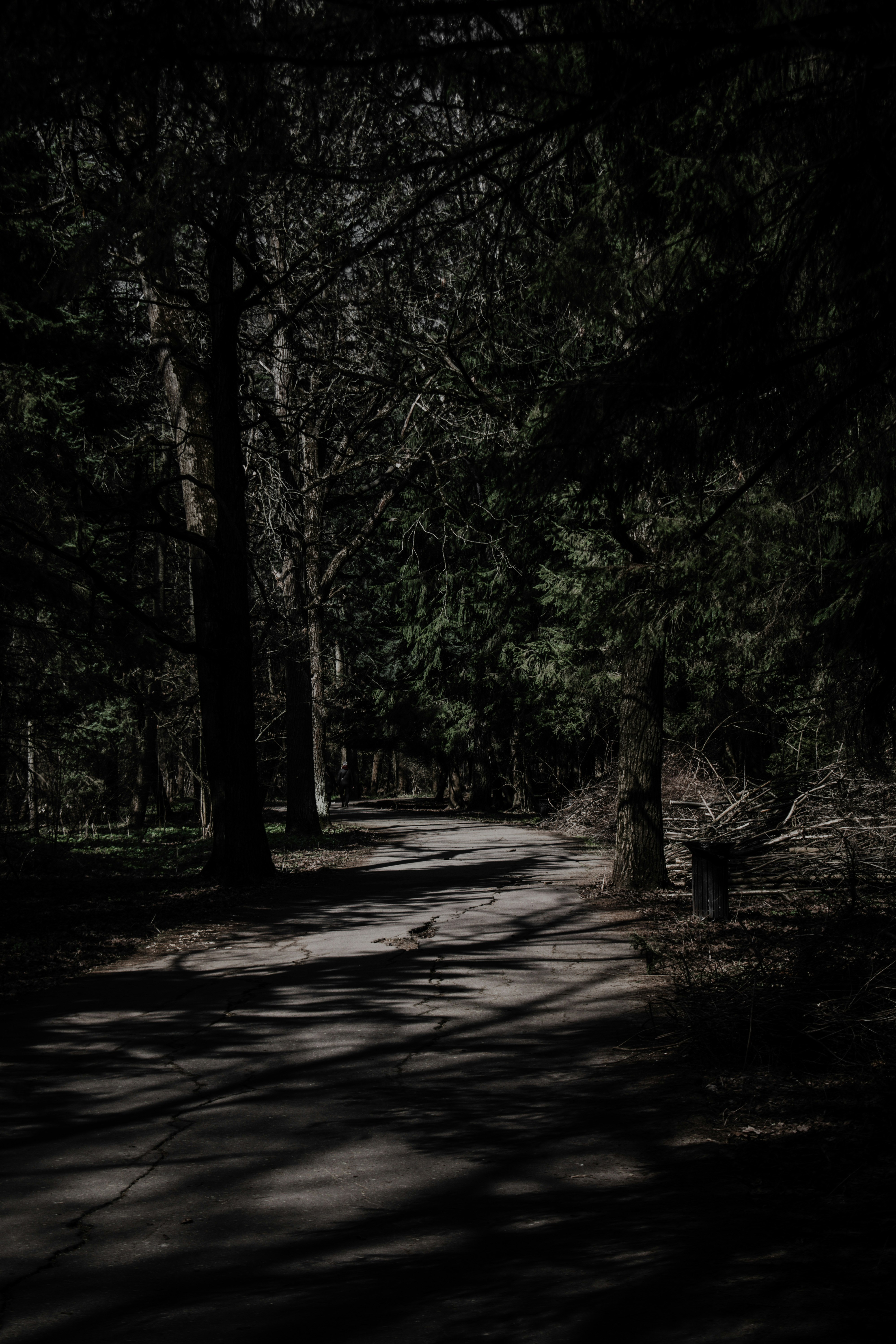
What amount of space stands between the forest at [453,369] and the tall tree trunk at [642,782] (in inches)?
1.8

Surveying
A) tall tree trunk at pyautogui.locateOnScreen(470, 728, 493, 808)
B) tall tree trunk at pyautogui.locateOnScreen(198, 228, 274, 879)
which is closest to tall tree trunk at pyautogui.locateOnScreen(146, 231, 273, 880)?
tall tree trunk at pyautogui.locateOnScreen(198, 228, 274, 879)

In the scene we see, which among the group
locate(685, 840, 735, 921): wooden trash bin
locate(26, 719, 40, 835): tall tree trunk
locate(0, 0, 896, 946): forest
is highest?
locate(0, 0, 896, 946): forest

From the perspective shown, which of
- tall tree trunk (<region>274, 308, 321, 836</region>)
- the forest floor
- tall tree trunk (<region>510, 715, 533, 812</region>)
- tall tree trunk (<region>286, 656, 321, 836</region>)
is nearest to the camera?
the forest floor

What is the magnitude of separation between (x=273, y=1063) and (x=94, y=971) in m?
3.72

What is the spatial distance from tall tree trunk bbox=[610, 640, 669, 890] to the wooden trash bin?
214cm

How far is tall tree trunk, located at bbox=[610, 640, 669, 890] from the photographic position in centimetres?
1293

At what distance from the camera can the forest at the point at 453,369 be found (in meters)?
4.68

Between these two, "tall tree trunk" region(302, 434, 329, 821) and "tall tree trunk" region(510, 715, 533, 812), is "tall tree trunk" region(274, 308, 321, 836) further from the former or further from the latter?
"tall tree trunk" region(510, 715, 533, 812)

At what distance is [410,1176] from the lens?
4484mm

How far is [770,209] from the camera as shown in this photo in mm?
6172

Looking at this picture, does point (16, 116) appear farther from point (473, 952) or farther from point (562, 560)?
point (562, 560)

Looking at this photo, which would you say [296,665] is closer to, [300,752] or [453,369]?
[300,752]

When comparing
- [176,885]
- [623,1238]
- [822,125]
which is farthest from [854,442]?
[176,885]

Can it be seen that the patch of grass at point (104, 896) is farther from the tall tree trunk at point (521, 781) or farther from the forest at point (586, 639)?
the tall tree trunk at point (521, 781)
